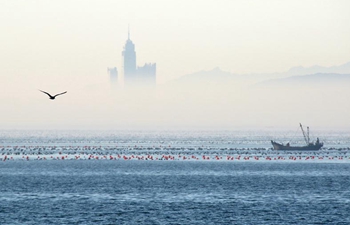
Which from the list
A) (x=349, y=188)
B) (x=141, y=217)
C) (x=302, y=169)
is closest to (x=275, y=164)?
(x=302, y=169)

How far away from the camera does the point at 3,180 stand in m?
128

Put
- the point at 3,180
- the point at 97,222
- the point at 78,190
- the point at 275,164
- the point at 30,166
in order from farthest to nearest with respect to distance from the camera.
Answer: the point at 275,164
the point at 30,166
the point at 3,180
the point at 78,190
the point at 97,222

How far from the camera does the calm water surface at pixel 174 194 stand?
81.6 m

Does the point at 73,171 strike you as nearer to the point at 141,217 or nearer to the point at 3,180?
the point at 3,180

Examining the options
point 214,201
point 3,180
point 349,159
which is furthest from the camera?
point 349,159

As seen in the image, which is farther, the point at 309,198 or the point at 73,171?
the point at 73,171

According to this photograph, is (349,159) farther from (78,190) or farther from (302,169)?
(78,190)

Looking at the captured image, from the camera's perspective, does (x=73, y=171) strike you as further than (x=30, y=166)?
No

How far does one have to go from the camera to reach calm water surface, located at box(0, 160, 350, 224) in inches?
3211

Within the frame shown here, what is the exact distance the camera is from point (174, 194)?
345 feet

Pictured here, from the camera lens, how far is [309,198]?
3979 inches

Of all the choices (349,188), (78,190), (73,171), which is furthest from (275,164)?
(78,190)

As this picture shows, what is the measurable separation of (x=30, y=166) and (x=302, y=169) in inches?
2283

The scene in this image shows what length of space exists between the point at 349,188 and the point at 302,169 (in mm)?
46759
